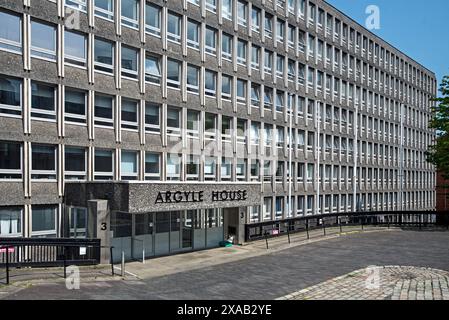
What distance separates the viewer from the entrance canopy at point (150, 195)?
60.1 feet

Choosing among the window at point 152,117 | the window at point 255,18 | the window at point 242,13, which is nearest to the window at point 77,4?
the window at point 152,117

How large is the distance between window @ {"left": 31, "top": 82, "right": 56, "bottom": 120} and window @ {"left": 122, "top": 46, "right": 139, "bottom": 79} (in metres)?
4.50

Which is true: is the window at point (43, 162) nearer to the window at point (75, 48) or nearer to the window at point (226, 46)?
the window at point (75, 48)

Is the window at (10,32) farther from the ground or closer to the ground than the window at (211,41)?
closer to the ground

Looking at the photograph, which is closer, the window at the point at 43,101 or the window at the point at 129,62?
the window at the point at 43,101

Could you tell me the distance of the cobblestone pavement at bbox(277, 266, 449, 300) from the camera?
13.2m

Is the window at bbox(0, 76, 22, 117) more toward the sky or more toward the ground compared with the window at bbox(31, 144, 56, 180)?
more toward the sky

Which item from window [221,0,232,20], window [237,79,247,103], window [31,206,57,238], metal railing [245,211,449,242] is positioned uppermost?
window [221,0,232,20]

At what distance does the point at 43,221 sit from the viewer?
1980cm

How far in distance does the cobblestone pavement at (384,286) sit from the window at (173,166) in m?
13.0

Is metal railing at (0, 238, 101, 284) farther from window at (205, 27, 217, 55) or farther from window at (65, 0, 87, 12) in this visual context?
window at (205, 27, 217, 55)

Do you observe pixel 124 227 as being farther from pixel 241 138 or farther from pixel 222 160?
pixel 241 138

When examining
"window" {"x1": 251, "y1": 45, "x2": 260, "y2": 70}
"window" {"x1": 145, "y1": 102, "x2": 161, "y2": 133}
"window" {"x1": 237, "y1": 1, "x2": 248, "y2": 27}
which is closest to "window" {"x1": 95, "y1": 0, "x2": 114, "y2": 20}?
"window" {"x1": 145, "y1": 102, "x2": 161, "y2": 133}
